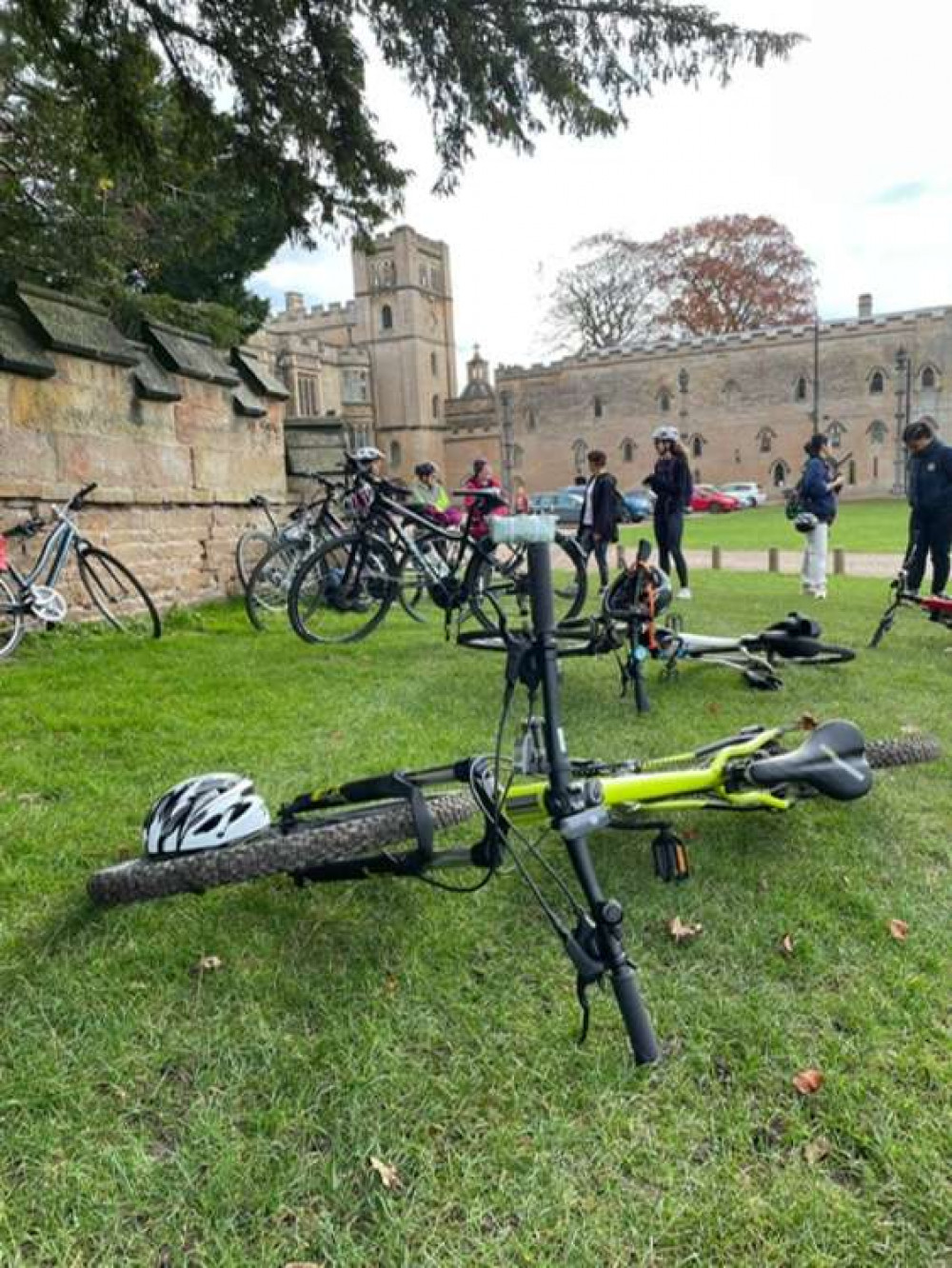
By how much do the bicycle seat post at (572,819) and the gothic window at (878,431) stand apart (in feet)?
183

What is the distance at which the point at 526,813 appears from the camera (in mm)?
2393

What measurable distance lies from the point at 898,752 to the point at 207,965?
2575 millimetres

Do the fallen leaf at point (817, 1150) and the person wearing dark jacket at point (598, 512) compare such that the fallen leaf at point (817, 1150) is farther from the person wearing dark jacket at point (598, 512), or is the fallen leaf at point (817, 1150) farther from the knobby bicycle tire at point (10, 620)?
the person wearing dark jacket at point (598, 512)

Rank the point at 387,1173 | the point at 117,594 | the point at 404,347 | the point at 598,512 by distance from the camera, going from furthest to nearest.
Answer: the point at 404,347
the point at 598,512
the point at 117,594
the point at 387,1173

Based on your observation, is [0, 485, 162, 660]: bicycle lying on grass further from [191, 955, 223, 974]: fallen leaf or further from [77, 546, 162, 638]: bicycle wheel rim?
[191, 955, 223, 974]: fallen leaf

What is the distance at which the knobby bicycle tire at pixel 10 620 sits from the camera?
5752 mm

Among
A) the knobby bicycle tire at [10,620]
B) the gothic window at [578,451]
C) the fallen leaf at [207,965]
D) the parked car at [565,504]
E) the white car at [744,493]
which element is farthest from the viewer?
the gothic window at [578,451]

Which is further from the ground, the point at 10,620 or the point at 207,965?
the point at 10,620

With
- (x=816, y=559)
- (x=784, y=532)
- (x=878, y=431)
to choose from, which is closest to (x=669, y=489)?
(x=816, y=559)

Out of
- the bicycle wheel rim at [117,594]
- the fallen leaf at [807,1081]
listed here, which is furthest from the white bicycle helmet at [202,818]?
the bicycle wheel rim at [117,594]

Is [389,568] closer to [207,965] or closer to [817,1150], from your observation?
[207,965]

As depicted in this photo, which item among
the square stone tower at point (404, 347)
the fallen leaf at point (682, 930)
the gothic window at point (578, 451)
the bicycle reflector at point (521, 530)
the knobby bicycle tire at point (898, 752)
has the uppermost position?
the square stone tower at point (404, 347)

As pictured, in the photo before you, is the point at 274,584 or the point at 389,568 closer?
the point at 389,568

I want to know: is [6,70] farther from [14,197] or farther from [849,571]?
[849,571]
